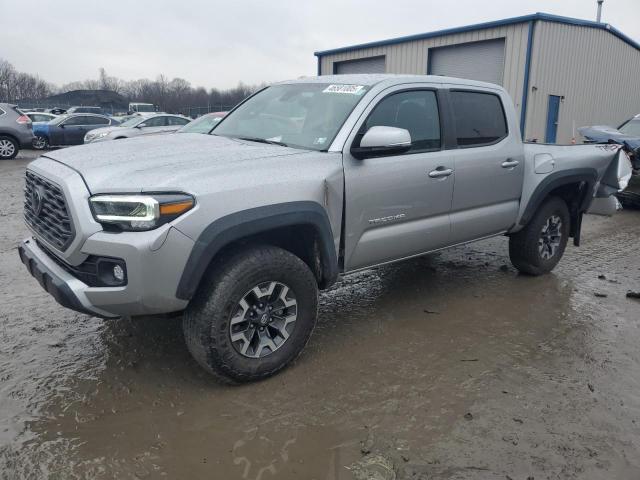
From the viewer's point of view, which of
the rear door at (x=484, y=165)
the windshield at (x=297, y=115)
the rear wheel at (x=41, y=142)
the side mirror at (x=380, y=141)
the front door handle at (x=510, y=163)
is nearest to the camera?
the side mirror at (x=380, y=141)

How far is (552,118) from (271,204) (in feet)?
50.7

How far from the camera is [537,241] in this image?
525 centimetres

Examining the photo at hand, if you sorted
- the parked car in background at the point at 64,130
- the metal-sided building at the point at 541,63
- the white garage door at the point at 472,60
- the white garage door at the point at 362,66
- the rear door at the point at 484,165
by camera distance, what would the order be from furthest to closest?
the white garage door at the point at 362,66 → the parked car in background at the point at 64,130 → the white garage door at the point at 472,60 → the metal-sided building at the point at 541,63 → the rear door at the point at 484,165

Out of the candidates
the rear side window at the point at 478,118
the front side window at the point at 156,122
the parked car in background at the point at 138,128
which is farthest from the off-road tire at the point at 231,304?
the front side window at the point at 156,122

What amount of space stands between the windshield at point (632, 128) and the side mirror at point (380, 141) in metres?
8.57

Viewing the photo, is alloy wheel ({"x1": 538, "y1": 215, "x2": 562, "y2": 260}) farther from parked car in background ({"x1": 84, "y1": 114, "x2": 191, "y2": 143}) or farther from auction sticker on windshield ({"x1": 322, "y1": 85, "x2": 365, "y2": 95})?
parked car in background ({"x1": 84, "y1": 114, "x2": 191, "y2": 143})

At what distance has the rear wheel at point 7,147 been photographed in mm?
15547

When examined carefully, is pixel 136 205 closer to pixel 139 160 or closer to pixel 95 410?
pixel 139 160

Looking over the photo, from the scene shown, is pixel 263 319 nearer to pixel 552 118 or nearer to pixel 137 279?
pixel 137 279

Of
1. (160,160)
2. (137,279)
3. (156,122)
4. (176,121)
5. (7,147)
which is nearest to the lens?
(137,279)

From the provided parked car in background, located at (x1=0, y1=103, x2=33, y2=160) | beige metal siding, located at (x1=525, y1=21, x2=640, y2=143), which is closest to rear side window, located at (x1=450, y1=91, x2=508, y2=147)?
beige metal siding, located at (x1=525, y1=21, x2=640, y2=143)

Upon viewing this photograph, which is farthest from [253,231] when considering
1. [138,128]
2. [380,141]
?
[138,128]

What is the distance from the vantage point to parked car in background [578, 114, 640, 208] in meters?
9.01

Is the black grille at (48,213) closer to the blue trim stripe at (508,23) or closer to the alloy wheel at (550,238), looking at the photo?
the alloy wheel at (550,238)
